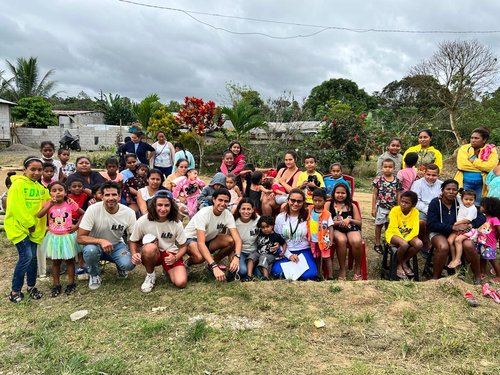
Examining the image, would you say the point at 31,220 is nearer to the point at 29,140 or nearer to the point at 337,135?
the point at 337,135

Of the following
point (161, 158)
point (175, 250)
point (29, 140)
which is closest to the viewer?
point (175, 250)

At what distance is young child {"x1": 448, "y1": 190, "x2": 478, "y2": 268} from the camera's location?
14.4ft

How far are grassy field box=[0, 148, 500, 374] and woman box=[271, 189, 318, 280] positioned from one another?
476 millimetres

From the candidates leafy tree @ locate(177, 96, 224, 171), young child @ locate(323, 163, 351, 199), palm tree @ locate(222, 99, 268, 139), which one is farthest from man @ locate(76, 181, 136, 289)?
leafy tree @ locate(177, 96, 224, 171)

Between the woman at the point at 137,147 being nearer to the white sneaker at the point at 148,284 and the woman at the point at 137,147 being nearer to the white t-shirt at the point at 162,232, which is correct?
the white t-shirt at the point at 162,232

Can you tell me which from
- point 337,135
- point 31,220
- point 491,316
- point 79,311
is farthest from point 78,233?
point 337,135

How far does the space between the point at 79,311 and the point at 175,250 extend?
111 cm

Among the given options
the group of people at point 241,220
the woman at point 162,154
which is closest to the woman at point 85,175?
the group of people at point 241,220

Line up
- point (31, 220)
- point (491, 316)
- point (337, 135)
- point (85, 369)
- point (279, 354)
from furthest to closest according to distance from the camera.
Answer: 1. point (337, 135)
2. point (31, 220)
3. point (491, 316)
4. point (279, 354)
5. point (85, 369)

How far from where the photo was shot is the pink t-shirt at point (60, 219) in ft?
12.9

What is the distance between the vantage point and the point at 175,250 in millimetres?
4148

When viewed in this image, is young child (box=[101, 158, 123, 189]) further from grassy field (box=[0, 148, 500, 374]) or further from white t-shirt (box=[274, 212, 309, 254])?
white t-shirt (box=[274, 212, 309, 254])

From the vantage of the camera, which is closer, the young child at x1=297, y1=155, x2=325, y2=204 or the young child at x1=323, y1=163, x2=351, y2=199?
the young child at x1=297, y1=155, x2=325, y2=204

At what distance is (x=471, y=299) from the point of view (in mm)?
3629
